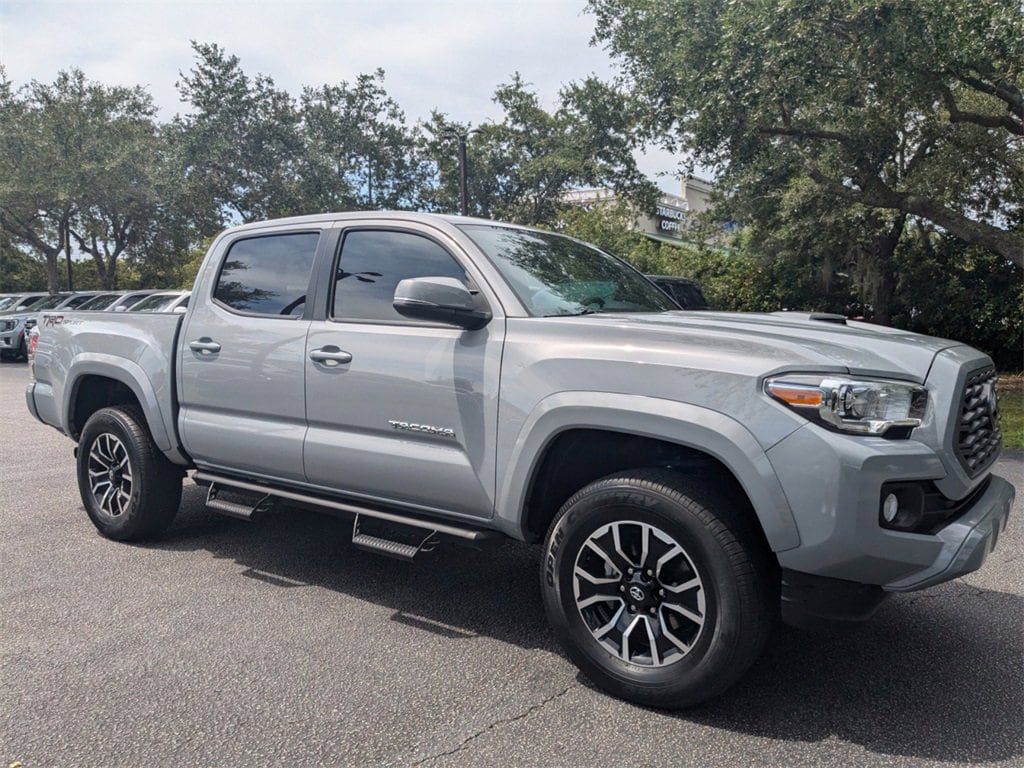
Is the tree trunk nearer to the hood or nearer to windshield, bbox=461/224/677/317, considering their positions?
windshield, bbox=461/224/677/317

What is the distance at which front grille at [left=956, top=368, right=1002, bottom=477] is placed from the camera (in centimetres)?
304

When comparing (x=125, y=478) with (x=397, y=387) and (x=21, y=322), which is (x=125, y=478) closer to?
A: (x=397, y=387)

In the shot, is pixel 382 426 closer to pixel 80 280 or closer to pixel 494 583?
pixel 494 583

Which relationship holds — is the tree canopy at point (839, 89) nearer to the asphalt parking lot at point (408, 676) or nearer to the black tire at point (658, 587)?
the asphalt parking lot at point (408, 676)

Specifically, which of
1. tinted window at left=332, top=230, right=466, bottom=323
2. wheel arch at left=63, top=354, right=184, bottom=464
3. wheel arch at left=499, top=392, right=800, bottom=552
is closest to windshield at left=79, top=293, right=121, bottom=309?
wheel arch at left=63, top=354, right=184, bottom=464

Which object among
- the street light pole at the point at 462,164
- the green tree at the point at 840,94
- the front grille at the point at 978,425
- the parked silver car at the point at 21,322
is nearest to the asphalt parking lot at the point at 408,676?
the front grille at the point at 978,425

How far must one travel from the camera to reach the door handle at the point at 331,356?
403 cm

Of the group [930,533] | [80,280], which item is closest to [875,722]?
[930,533]

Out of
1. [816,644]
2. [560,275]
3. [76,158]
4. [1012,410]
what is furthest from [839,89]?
[76,158]

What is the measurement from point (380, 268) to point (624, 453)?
1568mm

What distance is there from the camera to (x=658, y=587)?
317 cm

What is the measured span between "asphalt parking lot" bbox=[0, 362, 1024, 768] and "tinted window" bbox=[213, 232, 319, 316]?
4.88 feet

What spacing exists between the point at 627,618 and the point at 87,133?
2818 cm

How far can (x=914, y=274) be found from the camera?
20.1 meters
